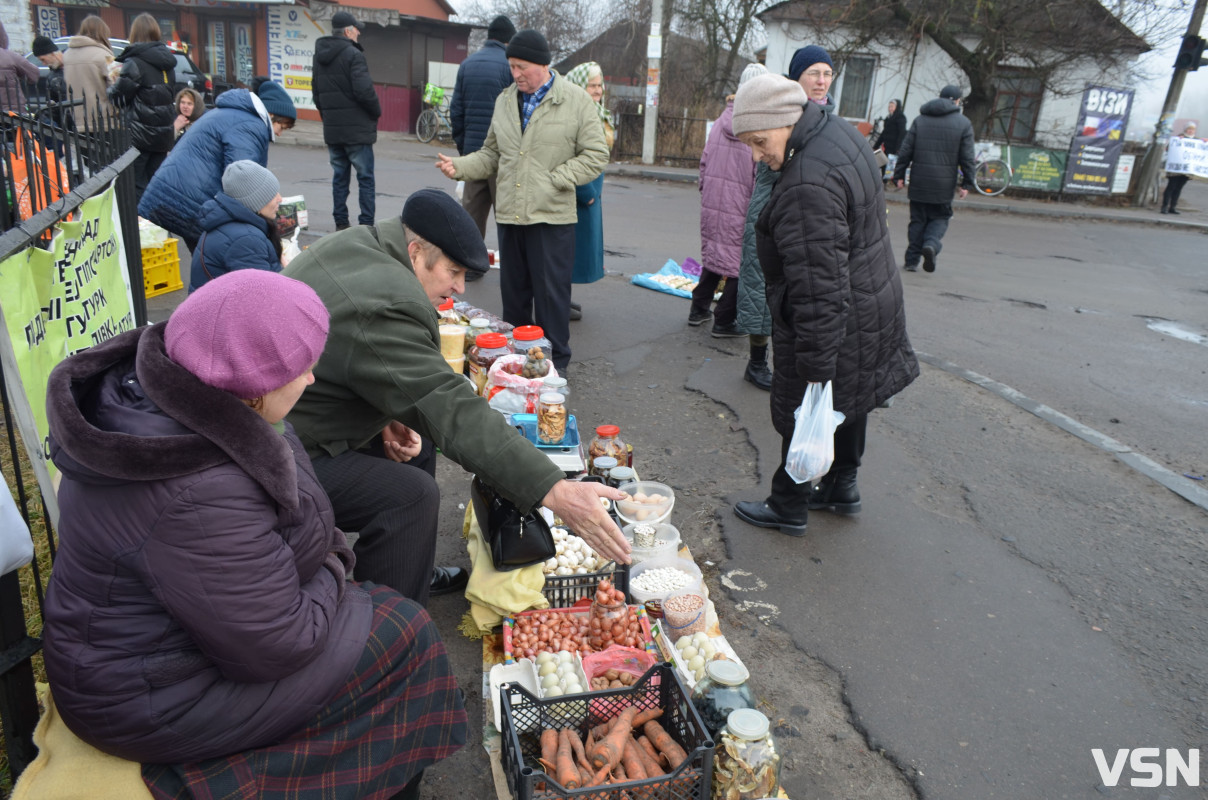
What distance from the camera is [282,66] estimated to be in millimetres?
23906

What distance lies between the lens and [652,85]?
1789 cm

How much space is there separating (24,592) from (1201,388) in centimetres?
761

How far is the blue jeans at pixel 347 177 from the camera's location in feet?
28.3

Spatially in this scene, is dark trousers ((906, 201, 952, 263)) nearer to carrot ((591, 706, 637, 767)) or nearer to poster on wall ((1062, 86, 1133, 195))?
carrot ((591, 706, 637, 767))

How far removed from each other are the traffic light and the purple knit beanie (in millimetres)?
19409

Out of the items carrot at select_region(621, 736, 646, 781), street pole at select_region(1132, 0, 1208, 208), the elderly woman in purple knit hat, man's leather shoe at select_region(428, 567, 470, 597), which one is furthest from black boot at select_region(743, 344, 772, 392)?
street pole at select_region(1132, 0, 1208, 208)

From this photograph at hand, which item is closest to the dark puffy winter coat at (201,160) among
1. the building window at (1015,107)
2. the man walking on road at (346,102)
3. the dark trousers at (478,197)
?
the dark trousers at (478,197)

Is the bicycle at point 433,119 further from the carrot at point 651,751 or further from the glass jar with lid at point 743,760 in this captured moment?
the glass jar with lid at point 743,760

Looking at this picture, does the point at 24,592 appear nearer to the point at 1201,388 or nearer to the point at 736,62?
the point at 1201,388

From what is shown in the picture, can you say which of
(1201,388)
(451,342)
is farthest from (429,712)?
(1201,388)

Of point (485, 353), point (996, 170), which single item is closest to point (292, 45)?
point (996, 170)

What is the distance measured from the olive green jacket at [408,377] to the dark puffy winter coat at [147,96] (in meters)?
5.97

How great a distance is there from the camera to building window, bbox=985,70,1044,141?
20562 mm

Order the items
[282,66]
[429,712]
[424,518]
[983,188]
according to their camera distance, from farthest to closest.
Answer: [282,66], [983,188], [424,518], [429,712]
